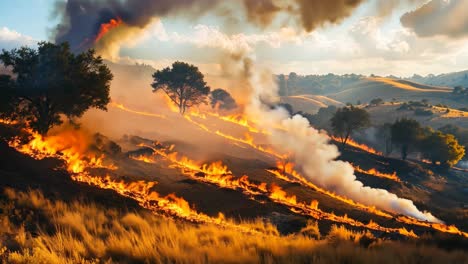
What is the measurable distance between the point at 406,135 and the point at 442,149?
7.22 meters

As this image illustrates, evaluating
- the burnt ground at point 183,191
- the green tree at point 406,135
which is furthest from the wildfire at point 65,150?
the green tree at point 406,135

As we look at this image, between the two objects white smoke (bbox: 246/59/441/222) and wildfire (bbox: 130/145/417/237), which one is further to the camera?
white smoke (bbox: 246/59/441/222)

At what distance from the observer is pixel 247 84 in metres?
83.6

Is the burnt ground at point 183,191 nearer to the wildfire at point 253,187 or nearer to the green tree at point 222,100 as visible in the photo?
the wildfire at point 253,187

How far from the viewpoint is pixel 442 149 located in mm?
71438

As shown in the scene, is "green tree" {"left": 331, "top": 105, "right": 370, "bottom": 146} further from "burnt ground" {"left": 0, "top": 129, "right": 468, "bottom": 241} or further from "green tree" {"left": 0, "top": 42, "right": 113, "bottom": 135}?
"green tree" {"left": 0, "top": 42, "right": 113, "bottom": 135}

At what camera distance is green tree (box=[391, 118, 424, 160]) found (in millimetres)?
72500

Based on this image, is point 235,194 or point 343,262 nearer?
point 343,262

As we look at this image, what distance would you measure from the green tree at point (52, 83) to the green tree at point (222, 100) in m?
64.6

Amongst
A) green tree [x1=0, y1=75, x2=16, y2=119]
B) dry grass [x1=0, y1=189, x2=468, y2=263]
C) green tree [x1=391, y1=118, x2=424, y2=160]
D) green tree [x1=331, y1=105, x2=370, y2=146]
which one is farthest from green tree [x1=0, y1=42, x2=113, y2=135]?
green tree [x1=391, y1=118, x2=424, y2=160]

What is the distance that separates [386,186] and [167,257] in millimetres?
49670

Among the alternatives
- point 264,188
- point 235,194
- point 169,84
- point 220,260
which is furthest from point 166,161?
point 169,84

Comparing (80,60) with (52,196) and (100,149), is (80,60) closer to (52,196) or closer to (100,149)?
(100,149)

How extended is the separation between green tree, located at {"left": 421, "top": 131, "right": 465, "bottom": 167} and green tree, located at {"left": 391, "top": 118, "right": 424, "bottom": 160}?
1735 millimetres
